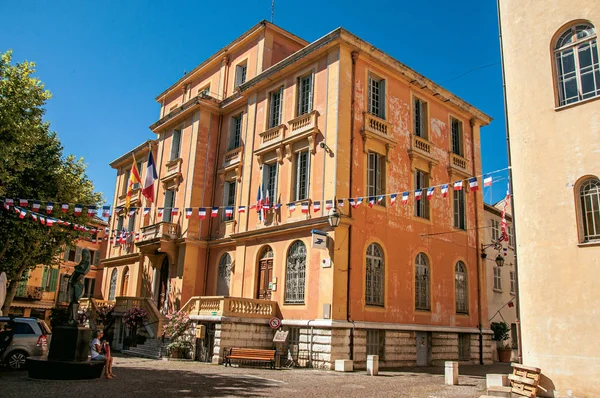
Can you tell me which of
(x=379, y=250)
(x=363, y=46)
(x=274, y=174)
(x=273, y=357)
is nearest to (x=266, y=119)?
(x=274, y=174)

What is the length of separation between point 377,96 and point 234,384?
14.2 metres

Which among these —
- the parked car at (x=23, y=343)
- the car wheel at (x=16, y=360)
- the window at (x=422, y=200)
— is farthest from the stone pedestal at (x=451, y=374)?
the car wheel at (x=16, y=360)

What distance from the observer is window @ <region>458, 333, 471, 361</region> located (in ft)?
76.6

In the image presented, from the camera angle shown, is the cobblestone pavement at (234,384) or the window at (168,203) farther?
the window at (168,203)

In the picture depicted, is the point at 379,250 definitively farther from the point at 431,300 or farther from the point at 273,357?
the point at 273,357

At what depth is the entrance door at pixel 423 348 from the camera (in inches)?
838

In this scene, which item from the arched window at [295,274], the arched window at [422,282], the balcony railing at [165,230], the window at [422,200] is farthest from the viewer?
the balcony railing at [165,230]

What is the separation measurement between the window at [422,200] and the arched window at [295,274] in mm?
6126

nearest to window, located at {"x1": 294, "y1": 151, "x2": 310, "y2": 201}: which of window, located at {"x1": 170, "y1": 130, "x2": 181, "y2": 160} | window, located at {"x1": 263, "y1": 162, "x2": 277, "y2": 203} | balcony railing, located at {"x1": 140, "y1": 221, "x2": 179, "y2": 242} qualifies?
window, located at {"x1": 263, "y1": 162, "x2": 277, "y2": 203}

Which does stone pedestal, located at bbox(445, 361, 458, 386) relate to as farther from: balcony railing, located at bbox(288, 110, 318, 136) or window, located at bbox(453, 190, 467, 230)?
window, located at bbox(453, 190, 467, 230)

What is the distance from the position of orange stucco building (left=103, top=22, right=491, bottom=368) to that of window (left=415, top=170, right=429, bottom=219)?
3.7 inches

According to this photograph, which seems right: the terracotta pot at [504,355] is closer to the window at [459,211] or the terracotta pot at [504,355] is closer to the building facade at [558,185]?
the window at [459,211]

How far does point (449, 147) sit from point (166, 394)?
18.9 meters

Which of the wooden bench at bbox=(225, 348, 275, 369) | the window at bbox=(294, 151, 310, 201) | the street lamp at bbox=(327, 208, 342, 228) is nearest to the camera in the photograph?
the wooden bench at bbox=(225, 348, 275, 369)
